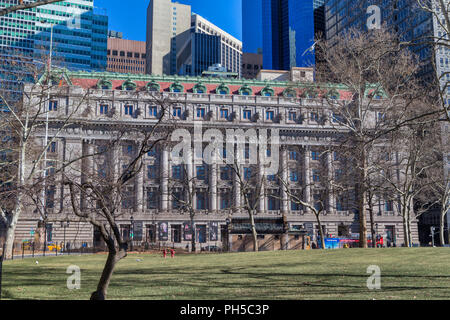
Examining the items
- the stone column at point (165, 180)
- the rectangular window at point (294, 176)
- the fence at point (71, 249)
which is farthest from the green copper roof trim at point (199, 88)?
the fence at point (71, 249)

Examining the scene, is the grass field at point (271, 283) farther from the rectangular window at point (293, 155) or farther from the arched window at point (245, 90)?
the arched window at point (245, 90)

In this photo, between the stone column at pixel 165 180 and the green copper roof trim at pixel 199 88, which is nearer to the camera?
the stone column at pixel 165 180

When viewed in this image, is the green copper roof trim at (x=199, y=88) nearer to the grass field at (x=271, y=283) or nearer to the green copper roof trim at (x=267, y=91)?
the green copper roof trim at (x=267, y=91)

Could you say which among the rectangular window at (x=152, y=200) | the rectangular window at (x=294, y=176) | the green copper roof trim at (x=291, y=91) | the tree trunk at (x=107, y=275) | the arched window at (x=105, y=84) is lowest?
the tree trunk at (x=107, y=275)

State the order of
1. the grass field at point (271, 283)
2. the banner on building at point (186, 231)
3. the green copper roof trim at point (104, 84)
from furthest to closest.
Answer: the banner on building at point (186, 231)
the green copper roof trim at point (104, 84)
the grass field at point (271, 283)

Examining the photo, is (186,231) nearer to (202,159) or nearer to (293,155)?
(202,159)

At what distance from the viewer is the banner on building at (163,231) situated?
235 ft

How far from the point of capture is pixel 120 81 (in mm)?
77062

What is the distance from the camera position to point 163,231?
71938 millimetres

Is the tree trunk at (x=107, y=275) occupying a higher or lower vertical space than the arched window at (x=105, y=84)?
lower

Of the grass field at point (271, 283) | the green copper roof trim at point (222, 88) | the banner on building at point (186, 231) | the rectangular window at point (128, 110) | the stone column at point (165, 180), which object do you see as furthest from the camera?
the green copper roof trim at point (222, 88)

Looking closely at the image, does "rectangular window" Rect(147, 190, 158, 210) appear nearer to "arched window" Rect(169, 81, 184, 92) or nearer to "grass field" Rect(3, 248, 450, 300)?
"arched window" Rect(169, 81, 184, 92)

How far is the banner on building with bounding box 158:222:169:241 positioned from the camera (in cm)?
7150

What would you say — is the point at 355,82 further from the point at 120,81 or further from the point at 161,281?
the point at 120,81
